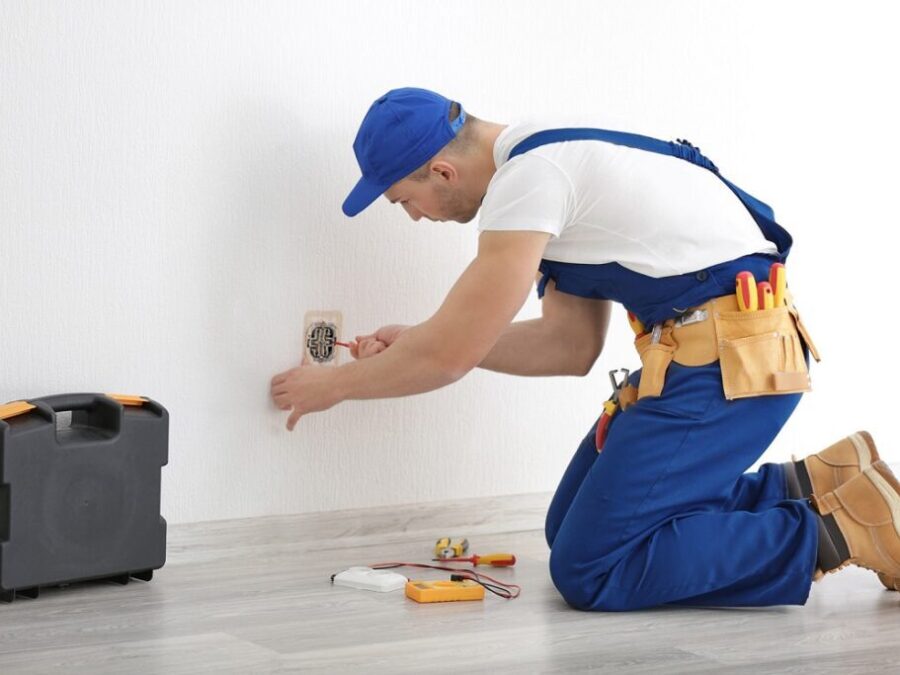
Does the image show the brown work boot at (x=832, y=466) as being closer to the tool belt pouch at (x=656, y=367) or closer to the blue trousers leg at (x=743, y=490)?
the blue trousers leg at (x=743, y=490)

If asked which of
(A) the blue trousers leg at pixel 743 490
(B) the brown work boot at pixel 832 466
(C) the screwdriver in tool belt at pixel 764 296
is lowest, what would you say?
(A) the blue trousers leg at pixel 743 490

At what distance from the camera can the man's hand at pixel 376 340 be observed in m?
2.50

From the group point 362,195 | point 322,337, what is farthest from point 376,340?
point 362,195

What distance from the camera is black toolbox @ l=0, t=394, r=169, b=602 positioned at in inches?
80.8

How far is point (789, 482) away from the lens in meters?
2.38

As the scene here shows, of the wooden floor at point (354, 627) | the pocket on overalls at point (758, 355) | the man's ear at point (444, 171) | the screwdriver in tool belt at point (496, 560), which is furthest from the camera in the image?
the screwdriver in tool belt at point (496, 560)

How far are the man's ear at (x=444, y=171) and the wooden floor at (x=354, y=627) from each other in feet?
2.39

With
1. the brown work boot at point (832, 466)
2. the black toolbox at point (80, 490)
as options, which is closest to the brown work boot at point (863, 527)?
the brown work boot at point (832, 466)

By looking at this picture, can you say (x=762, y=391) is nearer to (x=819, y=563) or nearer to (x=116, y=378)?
(x=819, y=563)

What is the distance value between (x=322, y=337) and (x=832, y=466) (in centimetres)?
100

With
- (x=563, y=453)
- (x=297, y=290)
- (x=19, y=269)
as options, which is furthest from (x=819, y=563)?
(x=19, y=269)

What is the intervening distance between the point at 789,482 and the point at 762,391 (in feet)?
0.96

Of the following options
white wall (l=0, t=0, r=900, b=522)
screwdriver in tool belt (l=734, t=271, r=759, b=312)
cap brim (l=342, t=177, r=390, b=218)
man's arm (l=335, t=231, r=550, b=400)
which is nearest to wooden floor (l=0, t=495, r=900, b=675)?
white wall (l=0, t=0, r=900, b=522)

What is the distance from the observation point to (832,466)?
234 centimetres
